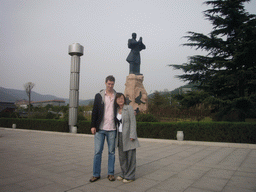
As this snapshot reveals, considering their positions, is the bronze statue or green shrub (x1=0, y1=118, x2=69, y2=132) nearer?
green shrub (x1=0, y1=118, x2=69, y2=132)

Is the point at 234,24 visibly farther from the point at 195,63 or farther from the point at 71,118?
the point at 71,118

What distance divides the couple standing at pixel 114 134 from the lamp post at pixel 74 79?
31.7 ft

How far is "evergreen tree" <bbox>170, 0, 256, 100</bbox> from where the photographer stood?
402 inches

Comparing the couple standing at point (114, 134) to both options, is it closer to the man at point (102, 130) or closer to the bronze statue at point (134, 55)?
the man at point (102, 130)

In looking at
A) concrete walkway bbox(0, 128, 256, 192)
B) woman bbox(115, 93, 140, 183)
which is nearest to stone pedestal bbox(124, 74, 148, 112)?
concrete walkway bbox(0, 128, 256, 192)

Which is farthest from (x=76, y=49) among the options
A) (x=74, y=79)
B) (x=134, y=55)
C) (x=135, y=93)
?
(x=135, y=93)

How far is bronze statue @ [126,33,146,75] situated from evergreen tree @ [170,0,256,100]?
4632mm

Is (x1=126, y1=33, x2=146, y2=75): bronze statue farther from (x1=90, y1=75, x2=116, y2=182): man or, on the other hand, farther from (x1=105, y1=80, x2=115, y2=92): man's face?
(x1=90, y1=75, x2=116, y2=182): man

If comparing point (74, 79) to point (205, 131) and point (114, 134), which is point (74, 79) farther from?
point (114, 134)

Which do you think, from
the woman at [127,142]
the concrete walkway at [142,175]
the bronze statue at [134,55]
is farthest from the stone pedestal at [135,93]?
the woman at [127,142]

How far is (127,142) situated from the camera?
3.23 metres

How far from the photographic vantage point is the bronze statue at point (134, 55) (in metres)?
15.8

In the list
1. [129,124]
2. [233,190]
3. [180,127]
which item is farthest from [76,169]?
[180,127]

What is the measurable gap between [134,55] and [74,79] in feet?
18.1
